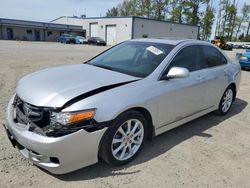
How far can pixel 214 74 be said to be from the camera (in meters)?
4.40

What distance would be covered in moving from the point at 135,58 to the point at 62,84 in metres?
1.38

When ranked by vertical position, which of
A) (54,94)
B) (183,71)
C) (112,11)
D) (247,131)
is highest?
(112,11)

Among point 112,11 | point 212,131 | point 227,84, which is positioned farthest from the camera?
point 112,11

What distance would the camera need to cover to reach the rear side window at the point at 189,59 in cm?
367

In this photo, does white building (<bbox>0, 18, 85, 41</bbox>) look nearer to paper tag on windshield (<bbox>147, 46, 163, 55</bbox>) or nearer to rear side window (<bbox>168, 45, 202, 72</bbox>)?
paper tag on windshield (<bbox>147, 46, 163, 55</bbox>)

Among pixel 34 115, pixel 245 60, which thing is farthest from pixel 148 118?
pixel 245 60

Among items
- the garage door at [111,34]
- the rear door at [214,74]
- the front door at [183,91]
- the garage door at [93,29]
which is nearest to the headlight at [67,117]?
the front door at [183,91]

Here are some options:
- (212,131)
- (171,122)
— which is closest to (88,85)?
(171,122)

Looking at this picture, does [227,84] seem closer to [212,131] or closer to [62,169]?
[212,131]

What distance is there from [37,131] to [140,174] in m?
1.33

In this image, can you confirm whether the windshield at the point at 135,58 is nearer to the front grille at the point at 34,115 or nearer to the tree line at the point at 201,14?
the front grille at the point at 34,115

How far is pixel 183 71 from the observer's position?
3248 millimetres

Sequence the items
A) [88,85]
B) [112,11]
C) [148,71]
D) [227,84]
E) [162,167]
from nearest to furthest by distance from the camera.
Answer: [88,85]
[162,167]
[148,71]
[227,84]
[112,11]

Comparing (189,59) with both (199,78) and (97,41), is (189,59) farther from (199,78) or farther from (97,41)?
(97,41)
